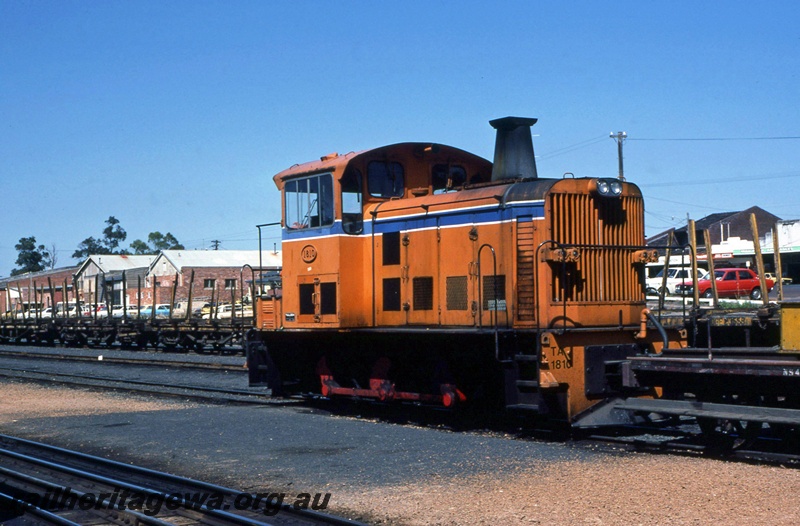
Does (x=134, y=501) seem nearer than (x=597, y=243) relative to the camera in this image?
Yes

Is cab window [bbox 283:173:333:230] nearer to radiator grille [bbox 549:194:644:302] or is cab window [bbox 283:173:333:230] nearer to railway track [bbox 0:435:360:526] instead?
radiator grille [bbox 549:194:644:302]

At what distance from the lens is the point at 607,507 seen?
7.19 m

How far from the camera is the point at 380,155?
12898 millimetres

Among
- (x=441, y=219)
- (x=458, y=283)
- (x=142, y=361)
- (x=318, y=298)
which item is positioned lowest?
(x=142, y=361)

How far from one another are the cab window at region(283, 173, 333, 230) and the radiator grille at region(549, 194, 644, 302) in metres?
3.66

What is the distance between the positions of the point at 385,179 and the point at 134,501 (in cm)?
655

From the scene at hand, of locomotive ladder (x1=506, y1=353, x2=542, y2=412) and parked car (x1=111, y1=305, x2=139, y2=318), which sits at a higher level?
parked car (x1=111, y1=305, x2=139, y2=318)

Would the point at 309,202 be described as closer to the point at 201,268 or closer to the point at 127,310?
the point at 127,310

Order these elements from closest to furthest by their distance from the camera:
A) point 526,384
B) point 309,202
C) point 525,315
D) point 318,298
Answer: point 526,384, point 525,315, point 318,298, point 309,202

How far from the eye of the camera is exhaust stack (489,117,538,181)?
466 inches

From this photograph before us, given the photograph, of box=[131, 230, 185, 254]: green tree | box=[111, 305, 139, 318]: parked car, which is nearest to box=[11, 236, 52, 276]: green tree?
box=[131, 230, 185, 254]: green tree

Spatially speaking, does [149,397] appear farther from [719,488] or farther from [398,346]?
[719,488]

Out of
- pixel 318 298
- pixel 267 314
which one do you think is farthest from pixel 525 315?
pixel 267 314

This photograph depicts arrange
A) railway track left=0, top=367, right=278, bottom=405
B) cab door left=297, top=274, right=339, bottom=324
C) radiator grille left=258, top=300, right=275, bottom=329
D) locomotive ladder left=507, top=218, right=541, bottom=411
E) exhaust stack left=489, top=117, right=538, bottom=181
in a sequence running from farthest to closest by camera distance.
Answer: railway track left=0, top=367, right=278, bottom=405, radiator grille left=258, top=300, right=275, bottom=329, cab door left=297, top=274, right=339, bottom=324, exhaust stack left=489, top=117, right=538, bottom=181, locomotive ladder left=507, top=218, right=541, bottom=411
